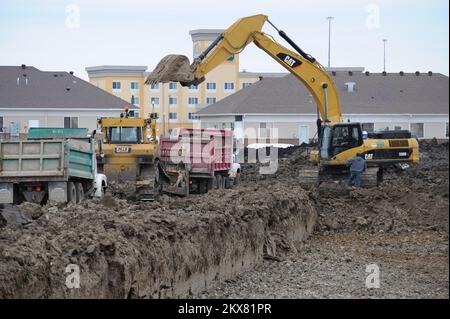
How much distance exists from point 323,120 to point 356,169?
3.20 m

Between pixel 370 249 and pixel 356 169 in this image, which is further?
pixel 356 169

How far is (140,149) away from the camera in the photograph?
28.1 meters

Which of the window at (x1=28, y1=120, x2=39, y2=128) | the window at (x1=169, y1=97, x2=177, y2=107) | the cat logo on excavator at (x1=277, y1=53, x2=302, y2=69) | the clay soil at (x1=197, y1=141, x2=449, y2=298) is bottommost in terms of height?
the clay soil at (x1=197, y1=141, x2=449, y2=298)

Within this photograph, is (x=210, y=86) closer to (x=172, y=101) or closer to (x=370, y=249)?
(x=172, y=101)

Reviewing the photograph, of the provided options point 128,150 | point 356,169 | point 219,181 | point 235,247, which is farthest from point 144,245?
point 219,181

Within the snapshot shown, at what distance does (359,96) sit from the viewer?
68938mm

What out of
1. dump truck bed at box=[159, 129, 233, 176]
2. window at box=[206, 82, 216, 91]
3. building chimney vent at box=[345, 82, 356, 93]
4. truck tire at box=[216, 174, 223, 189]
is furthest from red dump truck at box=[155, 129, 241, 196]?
window at box=[206, 82, 216, 91]

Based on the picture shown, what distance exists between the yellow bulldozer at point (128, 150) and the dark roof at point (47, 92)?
123 feet

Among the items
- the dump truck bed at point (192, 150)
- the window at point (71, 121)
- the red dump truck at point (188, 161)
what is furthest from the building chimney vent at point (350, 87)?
the dump truck bed at point (192, 150)

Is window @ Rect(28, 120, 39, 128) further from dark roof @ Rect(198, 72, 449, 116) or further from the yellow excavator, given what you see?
the yellow excavator

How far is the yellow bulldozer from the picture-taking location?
28125 millimetres

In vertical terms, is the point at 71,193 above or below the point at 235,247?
above

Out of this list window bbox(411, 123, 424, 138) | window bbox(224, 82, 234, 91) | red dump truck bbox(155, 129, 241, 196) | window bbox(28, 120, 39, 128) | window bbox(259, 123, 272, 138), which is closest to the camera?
red dump truck bbox(155, 129, 241, 196)

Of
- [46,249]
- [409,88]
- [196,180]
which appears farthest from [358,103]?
[46,249]
